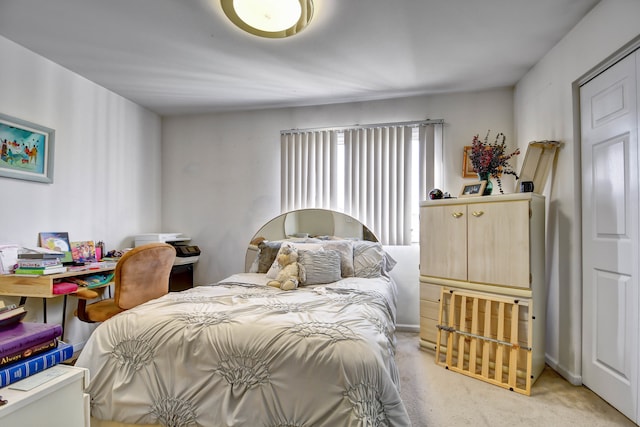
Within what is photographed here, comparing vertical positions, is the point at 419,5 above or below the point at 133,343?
above

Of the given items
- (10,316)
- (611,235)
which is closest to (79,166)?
(10,316)

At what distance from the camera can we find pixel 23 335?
2.69 feet

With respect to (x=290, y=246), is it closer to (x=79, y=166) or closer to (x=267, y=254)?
(x=267, y=254)

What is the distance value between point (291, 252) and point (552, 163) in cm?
225

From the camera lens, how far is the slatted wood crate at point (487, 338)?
231cm

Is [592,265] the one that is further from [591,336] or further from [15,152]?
[15,152]

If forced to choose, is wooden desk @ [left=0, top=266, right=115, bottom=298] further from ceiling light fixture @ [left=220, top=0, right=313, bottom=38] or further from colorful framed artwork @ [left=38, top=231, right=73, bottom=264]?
ceiling light fixture @ [left=220, top=0, right=313, bottom=38]

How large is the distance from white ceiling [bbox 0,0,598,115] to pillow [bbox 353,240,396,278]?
64.1 inches

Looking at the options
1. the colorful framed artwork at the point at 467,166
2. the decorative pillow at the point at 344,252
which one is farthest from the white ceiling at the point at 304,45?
the decorative pillow at the point at 344,252

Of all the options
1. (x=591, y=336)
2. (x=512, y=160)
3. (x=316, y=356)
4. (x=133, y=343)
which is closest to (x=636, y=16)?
(x=512, y=160)

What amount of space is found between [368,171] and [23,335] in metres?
3.23

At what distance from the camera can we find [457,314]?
9.07ft

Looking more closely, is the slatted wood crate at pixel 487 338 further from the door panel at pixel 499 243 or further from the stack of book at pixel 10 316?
the stack of book at pixel 10 316

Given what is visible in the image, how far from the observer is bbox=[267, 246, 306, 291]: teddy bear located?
2601 millimetres
